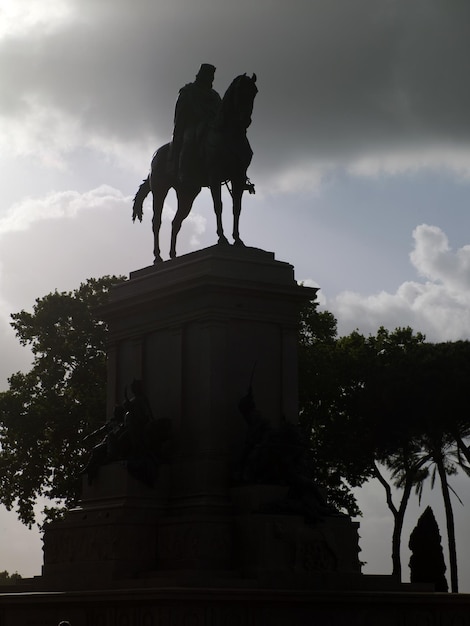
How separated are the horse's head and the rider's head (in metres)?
2.05

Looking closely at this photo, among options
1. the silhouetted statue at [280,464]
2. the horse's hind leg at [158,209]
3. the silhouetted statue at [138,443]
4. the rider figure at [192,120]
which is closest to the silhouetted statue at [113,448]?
the silhouetted statue at [138,443]

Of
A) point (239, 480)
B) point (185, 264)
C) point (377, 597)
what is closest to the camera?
point (377, 597)

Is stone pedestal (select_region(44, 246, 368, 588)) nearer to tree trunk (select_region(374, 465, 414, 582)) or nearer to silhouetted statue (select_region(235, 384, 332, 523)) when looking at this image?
silhouetted statue (select_region(235, 384, 332, 523))

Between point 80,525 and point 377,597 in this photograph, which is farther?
point 80,525

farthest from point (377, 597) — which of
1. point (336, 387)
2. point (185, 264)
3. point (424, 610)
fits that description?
point (336, 387)

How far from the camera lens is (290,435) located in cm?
3575

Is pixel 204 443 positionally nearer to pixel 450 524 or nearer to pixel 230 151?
pixel 230 151

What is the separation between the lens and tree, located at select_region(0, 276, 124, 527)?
59.8 m

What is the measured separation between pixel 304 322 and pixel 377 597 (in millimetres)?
32482

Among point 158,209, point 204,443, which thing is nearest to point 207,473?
point 204,443

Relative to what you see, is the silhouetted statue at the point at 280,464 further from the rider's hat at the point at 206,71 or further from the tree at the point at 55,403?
the tree at the point at 55,403

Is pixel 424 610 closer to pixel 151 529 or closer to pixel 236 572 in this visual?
pixel 236 572

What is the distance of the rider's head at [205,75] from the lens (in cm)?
4075

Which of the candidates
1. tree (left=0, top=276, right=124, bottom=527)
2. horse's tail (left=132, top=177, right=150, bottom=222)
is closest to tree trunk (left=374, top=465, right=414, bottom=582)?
tree (left=0, top=276, right=124, bottom=527)
